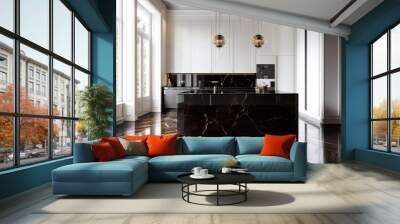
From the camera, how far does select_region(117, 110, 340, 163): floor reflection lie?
30.6 ft

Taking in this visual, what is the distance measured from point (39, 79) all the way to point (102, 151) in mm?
1321

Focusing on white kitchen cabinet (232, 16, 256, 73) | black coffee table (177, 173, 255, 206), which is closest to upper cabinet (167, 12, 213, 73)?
white kitchen cabinet (232, 16, 256, 73)

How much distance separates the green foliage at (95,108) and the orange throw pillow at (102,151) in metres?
1.64

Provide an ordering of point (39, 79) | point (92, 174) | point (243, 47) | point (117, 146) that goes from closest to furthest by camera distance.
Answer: point (92, 174) < point (39, 79) < point (117, 146) < point (243, 47)

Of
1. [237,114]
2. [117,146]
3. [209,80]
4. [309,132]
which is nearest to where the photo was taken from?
[117,146]

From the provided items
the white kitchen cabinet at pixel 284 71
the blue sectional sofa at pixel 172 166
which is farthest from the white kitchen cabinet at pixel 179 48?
the blue sectional sofa at pixel 172 166

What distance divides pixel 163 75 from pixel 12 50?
9.92 metres

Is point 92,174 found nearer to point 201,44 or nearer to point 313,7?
point 313,7

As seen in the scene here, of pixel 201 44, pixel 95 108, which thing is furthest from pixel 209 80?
pixel 95 108

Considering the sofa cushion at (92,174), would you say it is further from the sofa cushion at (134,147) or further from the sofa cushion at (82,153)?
the sofa cushion at (134,147)

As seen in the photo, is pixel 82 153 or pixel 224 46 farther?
pixel 224 46

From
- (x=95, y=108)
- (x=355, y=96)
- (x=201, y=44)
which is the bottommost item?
(x=95, y=108)

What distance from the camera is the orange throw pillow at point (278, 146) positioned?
6.78 meters

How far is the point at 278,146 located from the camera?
6.80 m
